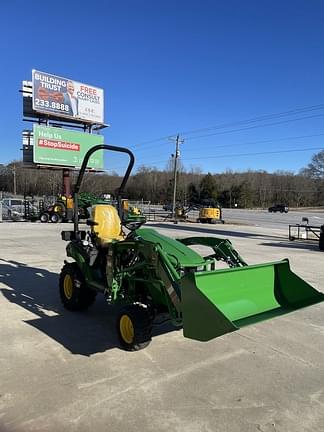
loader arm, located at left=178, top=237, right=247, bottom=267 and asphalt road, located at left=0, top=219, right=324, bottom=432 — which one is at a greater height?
loader arm, located at left=178, top=237, right=247, bottom=267

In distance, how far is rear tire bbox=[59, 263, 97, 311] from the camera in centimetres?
565

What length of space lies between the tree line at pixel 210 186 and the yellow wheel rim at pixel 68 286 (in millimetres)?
74985

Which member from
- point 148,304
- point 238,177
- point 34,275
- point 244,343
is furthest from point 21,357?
point 238,177

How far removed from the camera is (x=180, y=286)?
Result: 3.62 metres

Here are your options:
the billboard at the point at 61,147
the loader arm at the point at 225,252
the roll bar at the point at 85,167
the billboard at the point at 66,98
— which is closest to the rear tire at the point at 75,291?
the roll bar at the point at 85,167

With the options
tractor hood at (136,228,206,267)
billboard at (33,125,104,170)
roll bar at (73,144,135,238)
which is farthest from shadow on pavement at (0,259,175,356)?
billboard at (33,125,104,170)

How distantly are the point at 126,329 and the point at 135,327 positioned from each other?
23 centimetres

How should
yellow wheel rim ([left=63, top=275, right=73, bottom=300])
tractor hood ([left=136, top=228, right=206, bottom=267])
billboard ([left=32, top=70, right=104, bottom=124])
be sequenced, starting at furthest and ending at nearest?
billboard ([left=32, top=70, right=104, bottom=124]) < yellow wheel rim ([left=63, top=275, right=73, bottom=300]) < tractor hood ([left=136, top=228, right=206, bottom=267])

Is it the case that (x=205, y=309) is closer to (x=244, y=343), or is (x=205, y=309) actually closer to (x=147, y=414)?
(x=147, y=414)

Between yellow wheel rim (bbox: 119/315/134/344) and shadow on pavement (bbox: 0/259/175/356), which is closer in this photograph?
yellow wheel rim (bbox: 119/315/134/344)

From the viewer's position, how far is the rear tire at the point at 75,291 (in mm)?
5652

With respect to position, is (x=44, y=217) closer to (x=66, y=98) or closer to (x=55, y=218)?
(x=55, y=218)

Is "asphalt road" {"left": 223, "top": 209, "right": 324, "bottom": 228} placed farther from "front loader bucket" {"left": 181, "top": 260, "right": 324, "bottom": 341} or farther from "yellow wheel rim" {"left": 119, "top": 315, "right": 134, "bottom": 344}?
"yellow wheel rim" {"left": 119, "top": 315, "right": 134, "bottom": 344}

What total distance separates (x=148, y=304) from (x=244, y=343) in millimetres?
1253
